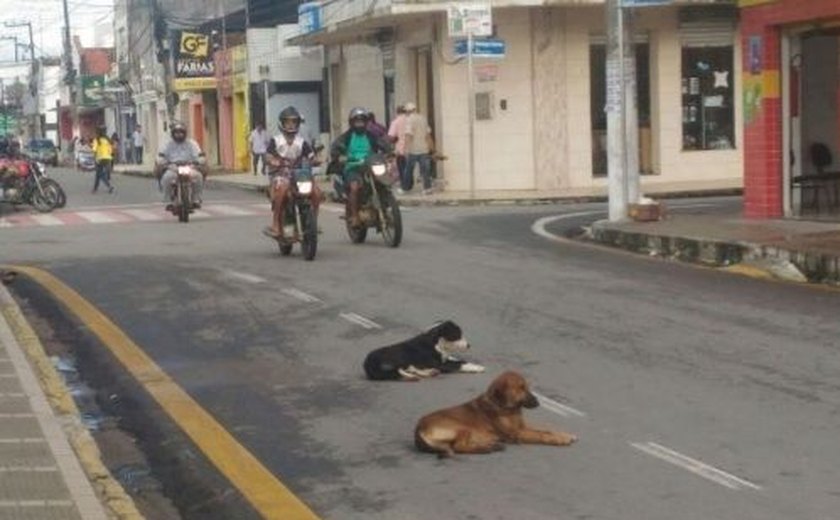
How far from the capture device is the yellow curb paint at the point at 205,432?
6.11 m

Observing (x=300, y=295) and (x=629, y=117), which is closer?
(x=300, y=295)

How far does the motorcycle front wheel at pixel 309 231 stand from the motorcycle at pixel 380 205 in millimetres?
1121

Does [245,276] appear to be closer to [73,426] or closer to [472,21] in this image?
[73,426]

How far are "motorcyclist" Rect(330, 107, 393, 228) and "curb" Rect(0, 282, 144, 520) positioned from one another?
578 centimetres

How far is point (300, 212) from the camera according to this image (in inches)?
605

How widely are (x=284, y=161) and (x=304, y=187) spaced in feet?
2.38

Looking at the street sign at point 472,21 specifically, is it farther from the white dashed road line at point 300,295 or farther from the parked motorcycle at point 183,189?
the white dashed road line at point 300,295

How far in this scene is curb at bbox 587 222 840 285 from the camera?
13.5 metres

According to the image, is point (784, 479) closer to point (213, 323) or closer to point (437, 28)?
point (213, 323)

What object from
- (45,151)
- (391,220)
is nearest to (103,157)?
(391,220)

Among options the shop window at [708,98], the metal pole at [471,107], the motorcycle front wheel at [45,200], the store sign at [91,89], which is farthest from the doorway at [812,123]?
the store sign at [91,89]

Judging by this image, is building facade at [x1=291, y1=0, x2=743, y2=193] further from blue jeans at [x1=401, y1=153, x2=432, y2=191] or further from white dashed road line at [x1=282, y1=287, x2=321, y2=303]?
white dashed road line at [x1=282, y1=287, x2=321, y2=303]

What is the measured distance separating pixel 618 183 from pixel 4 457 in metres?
13.0

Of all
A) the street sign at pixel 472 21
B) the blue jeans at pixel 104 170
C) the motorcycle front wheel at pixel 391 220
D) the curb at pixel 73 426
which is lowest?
the curb at pixel 73 426
